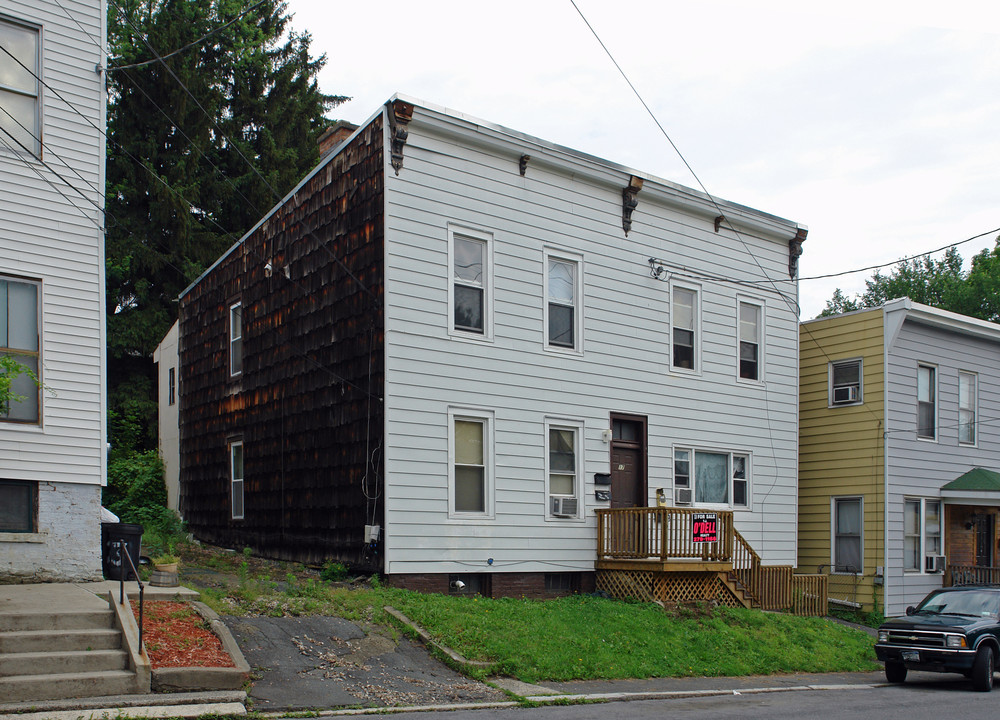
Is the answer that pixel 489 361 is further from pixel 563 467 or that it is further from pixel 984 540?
pixel 984 540

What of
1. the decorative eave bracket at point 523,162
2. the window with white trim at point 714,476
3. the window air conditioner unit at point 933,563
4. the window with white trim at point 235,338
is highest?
the decorative eave bracket at point 523,162

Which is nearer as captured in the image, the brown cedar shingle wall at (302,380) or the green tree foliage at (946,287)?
the brown cedar shingle wall at (302,380)

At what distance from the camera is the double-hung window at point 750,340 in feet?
71.7

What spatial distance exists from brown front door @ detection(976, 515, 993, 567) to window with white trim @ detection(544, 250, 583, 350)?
47.8 ft

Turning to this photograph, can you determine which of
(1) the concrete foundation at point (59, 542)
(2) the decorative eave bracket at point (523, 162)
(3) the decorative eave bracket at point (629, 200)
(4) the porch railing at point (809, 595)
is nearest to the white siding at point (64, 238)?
(1) the concrete foundation at point (59, 542)

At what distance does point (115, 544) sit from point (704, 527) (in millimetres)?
9989

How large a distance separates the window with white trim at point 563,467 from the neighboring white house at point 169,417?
11.6 metres

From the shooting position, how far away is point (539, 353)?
17922mm

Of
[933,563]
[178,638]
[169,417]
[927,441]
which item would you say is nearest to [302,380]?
[178,638]

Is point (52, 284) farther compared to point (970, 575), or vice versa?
point (970, 575)

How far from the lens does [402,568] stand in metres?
15.6

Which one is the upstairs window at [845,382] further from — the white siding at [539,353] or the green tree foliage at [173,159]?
the green tree foliage at [173,159]

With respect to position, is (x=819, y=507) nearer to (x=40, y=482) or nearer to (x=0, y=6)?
(x=40, y=482)

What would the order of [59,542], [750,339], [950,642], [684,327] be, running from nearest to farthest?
[59,542], [950,642], [684,327], [750,339]
